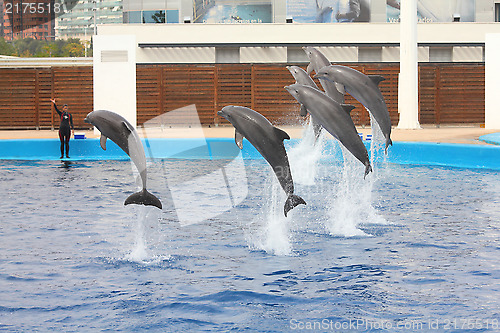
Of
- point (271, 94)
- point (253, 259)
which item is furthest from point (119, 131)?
point (271, 94)

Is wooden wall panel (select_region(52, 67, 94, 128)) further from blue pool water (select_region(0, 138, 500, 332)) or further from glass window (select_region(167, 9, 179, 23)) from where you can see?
glass window (select_region(167, 9, 179, 23))

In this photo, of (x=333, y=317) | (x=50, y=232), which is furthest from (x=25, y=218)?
(x=333, y=317)

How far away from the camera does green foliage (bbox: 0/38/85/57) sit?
400 feet

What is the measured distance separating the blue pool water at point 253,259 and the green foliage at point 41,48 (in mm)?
111523

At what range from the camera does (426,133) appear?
21156 mm

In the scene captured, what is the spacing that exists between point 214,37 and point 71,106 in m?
9.17

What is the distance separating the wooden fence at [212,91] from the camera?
2525cm

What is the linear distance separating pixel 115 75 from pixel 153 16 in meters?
17.8

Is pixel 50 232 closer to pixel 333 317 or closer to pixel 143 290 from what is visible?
pixel 143 290

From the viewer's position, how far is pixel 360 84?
7.65 m

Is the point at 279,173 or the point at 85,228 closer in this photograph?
the point at 279,173

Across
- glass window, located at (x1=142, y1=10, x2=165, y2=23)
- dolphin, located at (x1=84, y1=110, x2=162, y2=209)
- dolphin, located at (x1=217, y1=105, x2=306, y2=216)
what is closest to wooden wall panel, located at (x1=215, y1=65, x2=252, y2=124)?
glass window, located at (x1=142, y1=10, x2=165, y2=23)

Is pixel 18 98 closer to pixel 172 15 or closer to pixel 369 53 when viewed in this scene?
pixel 172 15

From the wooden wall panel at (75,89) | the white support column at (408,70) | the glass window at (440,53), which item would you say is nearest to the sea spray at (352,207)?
the white support column at (408,70)
